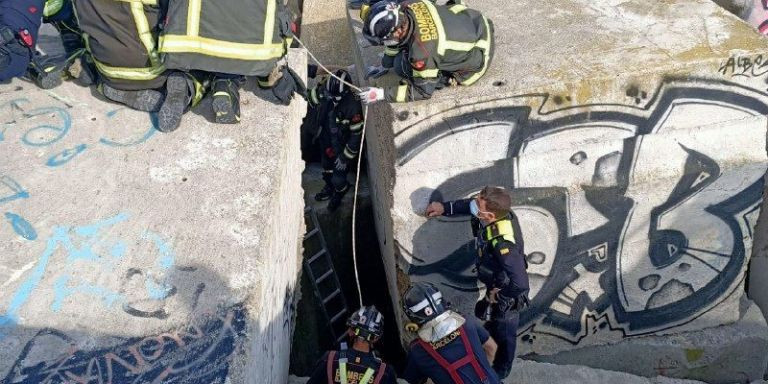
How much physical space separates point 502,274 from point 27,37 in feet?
12.2

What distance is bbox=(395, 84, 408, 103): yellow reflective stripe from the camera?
4.93m

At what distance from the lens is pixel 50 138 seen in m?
4.71

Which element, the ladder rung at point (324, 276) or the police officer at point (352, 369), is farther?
the ladder rung at point (324, 276)

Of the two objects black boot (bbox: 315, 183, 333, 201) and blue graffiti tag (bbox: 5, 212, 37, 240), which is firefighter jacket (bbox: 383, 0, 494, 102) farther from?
blue graffiti tag (bbox: 5, 212, 37, 240)

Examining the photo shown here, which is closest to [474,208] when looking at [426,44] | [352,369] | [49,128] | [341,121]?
[426,44]

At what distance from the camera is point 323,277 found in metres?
6.57

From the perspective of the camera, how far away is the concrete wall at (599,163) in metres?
5.12

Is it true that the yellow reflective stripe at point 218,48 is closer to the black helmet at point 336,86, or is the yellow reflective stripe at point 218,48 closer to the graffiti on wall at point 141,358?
the black helmet at point 336,86

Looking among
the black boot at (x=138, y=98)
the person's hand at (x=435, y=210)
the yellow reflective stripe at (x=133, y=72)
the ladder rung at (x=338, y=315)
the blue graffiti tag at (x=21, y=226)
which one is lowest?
the ladder rung at (x=338, y=315)

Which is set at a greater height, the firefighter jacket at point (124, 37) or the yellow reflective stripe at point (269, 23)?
the yellow reflective stripe at point (269, 23)

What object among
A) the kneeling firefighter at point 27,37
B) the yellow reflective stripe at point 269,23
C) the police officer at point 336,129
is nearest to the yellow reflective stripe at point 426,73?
the yellow reflective stripe at point 269,23

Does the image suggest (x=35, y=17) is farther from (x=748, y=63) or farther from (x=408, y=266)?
(x=748, y=63)

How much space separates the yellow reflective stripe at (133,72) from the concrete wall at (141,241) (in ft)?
0.84

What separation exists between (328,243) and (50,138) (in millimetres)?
3034
